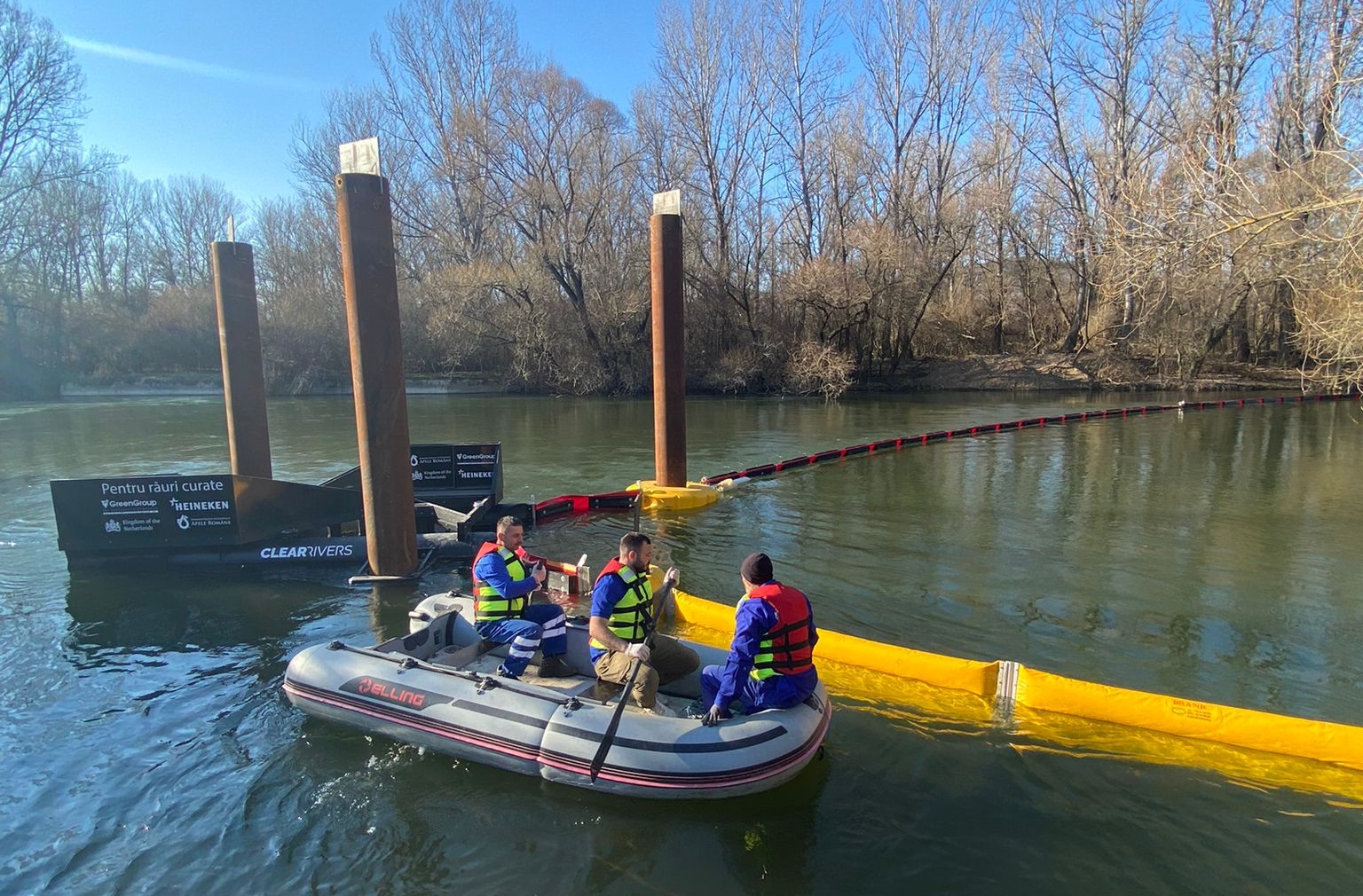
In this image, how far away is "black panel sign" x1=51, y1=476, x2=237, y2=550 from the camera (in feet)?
29.7

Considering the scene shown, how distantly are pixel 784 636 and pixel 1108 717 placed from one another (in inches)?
99.6

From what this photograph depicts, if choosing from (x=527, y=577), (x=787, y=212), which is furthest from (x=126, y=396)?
(x=527, y=577)

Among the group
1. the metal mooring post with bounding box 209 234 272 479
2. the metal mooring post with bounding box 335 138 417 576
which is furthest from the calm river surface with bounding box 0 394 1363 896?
the metal mooring post with bounding box 209 234 272 479

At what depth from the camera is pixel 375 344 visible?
8078 mm

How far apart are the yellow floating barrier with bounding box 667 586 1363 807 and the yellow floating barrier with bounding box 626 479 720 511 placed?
242 inches

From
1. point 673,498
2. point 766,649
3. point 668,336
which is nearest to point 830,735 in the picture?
point 766,649

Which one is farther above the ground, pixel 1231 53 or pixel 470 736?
pixel 1231 53

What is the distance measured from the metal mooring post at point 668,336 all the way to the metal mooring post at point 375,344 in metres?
4.43

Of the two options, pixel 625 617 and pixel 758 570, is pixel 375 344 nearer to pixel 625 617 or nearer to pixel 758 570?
pixel 625 617

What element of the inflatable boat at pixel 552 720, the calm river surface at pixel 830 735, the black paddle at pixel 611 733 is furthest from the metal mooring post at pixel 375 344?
the black paddle at pixel 611 733

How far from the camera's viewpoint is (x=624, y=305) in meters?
35.0

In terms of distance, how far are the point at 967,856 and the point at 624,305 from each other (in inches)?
1266

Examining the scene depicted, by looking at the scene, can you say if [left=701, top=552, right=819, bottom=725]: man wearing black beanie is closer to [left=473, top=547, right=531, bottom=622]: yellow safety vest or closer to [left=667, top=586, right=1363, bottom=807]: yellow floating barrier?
[left=667, top=586, right=1363, bottom=807]: yellow floating barrier

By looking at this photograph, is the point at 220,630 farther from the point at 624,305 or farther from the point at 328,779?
the point at 624,305
